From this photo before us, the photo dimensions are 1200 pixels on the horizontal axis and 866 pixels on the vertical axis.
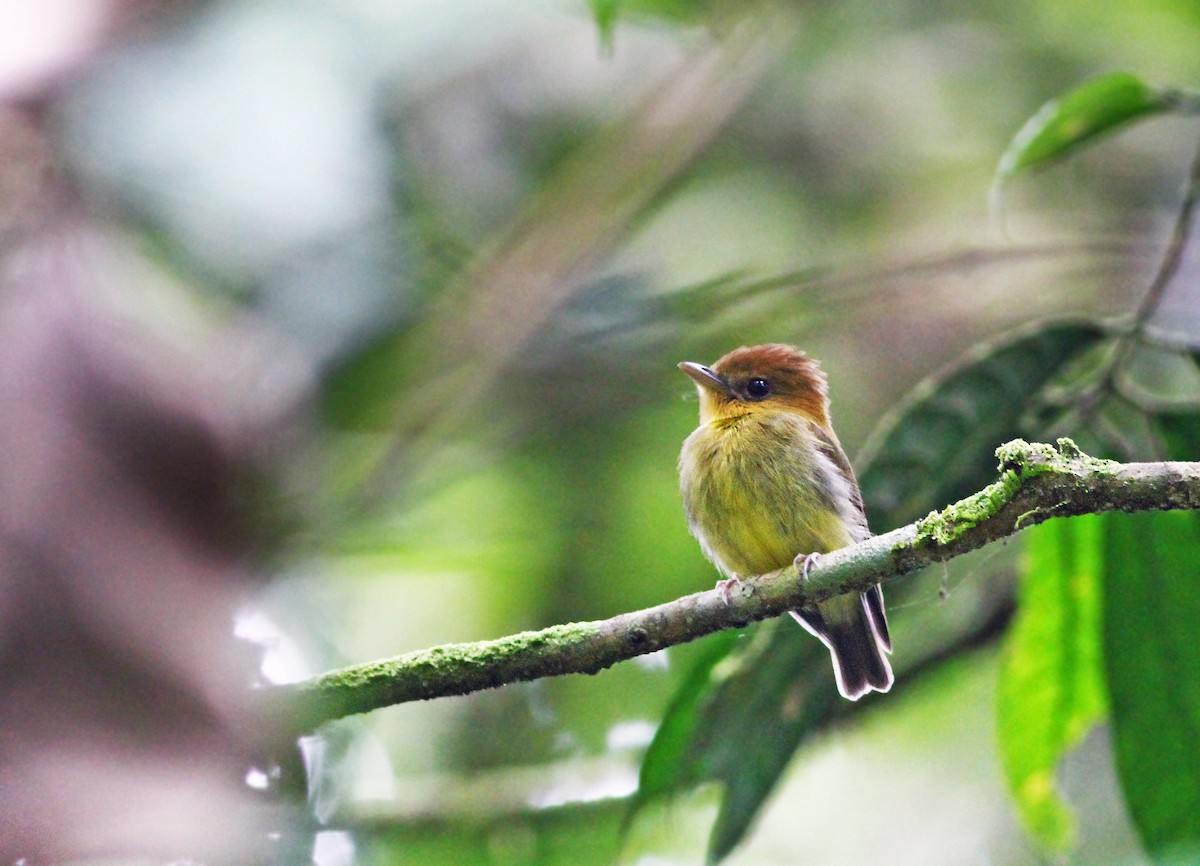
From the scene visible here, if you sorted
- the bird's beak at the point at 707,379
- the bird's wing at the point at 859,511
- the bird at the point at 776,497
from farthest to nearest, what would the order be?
the bird's beak at the point at 707,379 → the bird at the point at 776,497 → the bird's wing at the point at 859,511

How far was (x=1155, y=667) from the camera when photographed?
253cm

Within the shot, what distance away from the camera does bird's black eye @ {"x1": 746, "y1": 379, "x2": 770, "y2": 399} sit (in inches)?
138

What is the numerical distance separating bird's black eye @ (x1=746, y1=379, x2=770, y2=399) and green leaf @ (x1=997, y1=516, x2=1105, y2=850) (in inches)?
35.8

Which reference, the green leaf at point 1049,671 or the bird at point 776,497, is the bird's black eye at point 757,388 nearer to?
the bird at point 776,497

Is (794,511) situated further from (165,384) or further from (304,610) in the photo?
(165,384)

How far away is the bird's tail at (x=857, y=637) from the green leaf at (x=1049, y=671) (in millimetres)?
283

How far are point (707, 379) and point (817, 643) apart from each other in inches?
34.9

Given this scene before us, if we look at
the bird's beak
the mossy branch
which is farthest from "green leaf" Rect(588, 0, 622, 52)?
the mossy branch

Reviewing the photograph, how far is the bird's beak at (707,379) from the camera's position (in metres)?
3.40

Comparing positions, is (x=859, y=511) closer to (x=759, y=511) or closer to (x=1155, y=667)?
(x=759, y=511)

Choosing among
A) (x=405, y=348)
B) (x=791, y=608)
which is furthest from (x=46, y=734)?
(x=405, y=348)

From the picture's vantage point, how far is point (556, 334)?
3957 mm

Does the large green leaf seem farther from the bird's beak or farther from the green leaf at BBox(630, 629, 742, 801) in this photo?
the bird's beak

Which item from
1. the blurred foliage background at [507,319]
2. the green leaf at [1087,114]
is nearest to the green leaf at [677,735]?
the blurred foliage background at [507,319]
